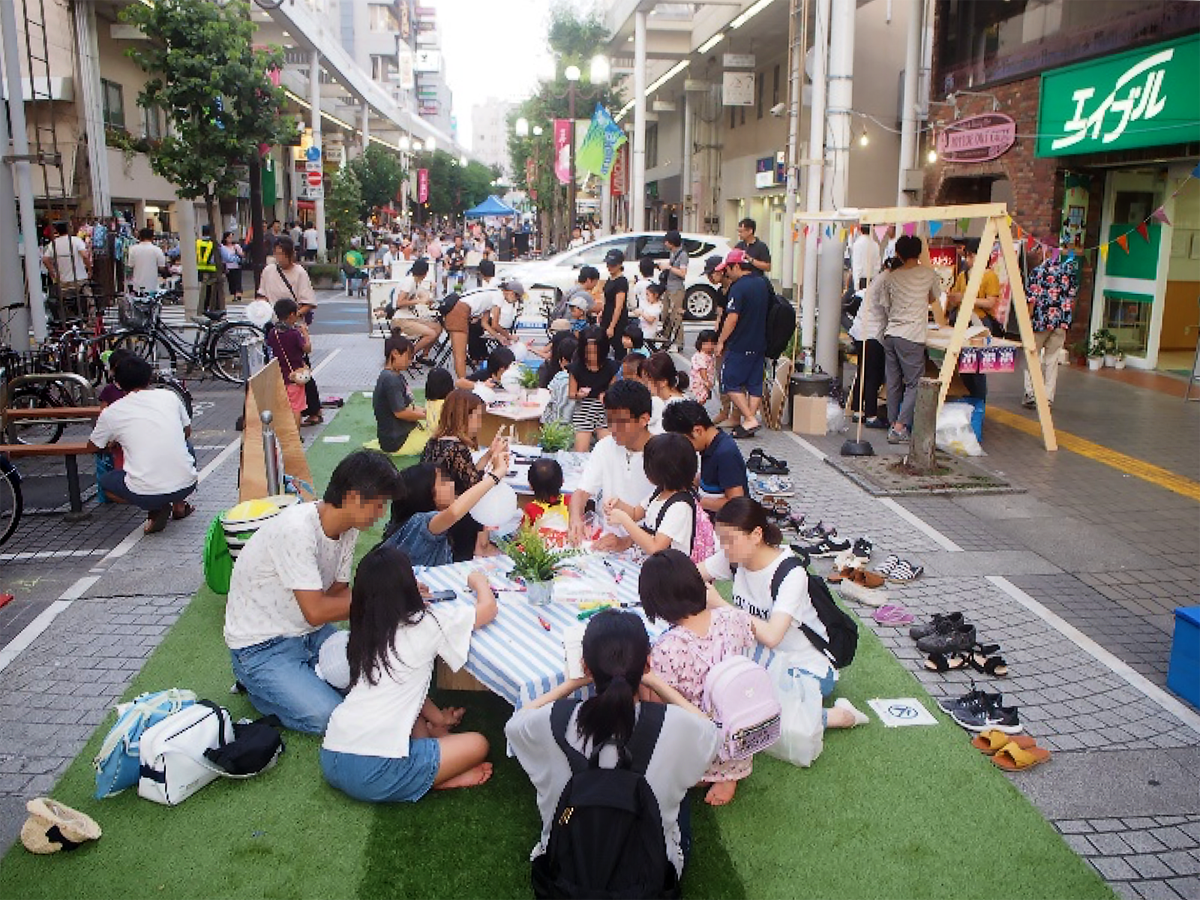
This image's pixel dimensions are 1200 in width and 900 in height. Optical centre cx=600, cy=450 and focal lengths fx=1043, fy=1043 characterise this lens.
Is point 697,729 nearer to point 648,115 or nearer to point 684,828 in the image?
point 684,828

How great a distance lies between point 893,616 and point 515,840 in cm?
309

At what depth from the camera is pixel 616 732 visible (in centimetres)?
347

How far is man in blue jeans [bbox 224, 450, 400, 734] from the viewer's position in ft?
15.0

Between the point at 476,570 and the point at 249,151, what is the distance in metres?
14.9

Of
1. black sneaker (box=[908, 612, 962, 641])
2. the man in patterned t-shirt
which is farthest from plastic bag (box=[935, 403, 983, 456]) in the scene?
black sneaker (box=[908, 612, 962, 641])

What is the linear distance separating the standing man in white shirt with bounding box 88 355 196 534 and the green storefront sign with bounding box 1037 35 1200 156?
11612mm

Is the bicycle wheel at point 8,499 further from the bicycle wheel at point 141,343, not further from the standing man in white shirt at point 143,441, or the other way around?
the bicycle wheel at point 141,343

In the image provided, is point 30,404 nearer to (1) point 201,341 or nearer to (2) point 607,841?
(1) point 201,341

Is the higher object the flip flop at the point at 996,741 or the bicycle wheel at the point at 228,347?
the bicycle wheel at the point at 228,347

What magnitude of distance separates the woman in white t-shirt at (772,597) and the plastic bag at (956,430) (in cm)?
598

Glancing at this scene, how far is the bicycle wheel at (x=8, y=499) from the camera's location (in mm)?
7473

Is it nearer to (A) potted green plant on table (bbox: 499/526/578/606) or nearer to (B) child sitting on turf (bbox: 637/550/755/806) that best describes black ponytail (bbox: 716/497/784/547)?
(B) child sitting on turf (bbox: 637/550/755/806)

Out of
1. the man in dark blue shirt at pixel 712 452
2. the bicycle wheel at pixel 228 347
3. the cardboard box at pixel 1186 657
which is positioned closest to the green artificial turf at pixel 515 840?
the cardboard box at pixel 1186 657

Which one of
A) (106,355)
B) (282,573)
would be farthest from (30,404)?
(282,573)
